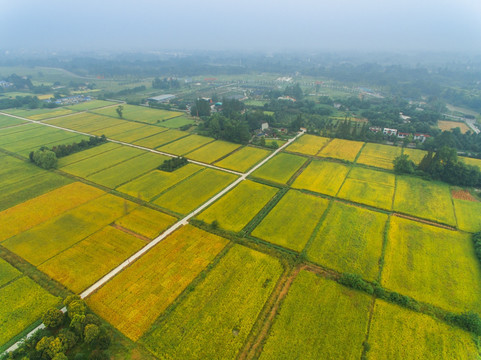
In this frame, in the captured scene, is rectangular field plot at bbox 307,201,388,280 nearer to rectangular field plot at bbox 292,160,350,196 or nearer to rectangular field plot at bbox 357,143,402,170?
rectangular field plot at bbox 292,160,350,196

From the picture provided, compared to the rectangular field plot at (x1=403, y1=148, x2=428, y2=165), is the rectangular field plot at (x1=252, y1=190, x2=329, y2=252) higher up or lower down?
lower down

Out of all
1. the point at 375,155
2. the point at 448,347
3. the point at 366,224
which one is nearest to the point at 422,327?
the point at 448,347

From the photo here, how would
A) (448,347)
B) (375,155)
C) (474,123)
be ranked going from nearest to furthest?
(448,347) < (375,155) < (474,123)

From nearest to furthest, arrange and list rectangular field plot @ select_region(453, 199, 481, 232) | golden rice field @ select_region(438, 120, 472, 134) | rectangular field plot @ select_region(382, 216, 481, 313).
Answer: rectangular field plot @ select_region(382, 216, 481, 313)
rectangular field plot @ select_region(453, 199, 481, 232)
golden rice field @ select_region(438, 120, 472, 134)

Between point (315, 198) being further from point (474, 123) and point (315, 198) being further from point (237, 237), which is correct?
point (474, 123)

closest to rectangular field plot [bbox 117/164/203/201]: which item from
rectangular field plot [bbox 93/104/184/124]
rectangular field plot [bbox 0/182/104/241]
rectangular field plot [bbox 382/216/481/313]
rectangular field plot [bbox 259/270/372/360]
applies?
rectangular field plot [bbox 0/182/104/241]

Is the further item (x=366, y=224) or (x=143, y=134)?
(x=143, y=134)
